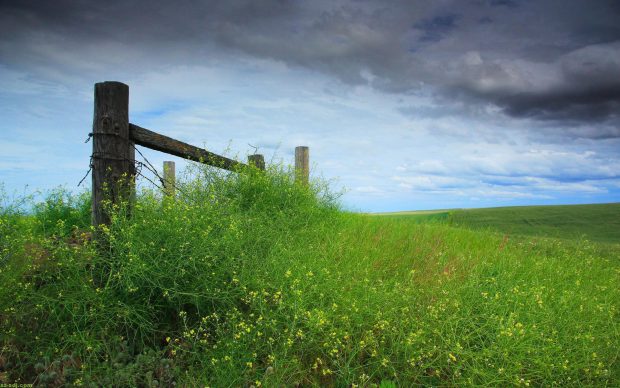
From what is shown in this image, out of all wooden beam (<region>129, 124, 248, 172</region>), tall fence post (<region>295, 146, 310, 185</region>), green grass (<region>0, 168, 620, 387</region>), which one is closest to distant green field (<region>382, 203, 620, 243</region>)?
tall fence post (<region>295, 146, 310, 185</region>)

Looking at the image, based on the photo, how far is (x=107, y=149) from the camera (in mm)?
6207

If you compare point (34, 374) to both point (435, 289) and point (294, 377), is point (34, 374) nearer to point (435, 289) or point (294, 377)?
point (294, 377)

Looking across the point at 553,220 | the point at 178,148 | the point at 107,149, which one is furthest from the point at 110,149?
the point at 553,220

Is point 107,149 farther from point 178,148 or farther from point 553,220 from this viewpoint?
point 553,220

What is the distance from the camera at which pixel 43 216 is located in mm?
9727

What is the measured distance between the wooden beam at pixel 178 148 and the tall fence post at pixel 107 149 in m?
0.36

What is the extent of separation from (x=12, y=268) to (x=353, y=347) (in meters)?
4.24

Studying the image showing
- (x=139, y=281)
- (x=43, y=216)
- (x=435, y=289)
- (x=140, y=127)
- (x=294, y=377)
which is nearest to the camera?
(x=294, y=377)

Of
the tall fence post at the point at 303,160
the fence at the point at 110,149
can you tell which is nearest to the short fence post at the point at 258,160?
the tall fence post at the point at 303,160

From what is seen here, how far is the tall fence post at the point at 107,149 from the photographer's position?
6156mm

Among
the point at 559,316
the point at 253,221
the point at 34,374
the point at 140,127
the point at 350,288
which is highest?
the point at 140,127

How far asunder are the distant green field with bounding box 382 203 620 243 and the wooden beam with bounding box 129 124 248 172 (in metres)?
8.69

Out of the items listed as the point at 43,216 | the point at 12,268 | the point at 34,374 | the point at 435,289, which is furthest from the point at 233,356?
the point at 43,216

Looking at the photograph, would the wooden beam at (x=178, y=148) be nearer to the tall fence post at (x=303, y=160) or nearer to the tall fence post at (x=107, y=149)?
the tall fence post at (x=107, y=149)
